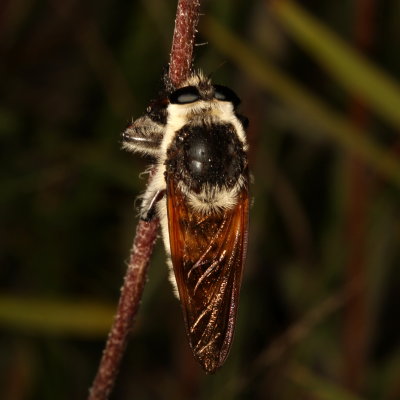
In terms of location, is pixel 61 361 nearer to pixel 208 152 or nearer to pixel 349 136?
pixel 349 136

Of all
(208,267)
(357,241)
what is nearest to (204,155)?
(208,267)

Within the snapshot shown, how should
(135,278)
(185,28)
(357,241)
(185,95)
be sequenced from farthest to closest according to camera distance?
1. (357,241)
2. (185,95)
3. (135,278)
4. (185,28)

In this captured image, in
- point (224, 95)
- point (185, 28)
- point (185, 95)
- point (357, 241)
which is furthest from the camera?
point (357, 241)

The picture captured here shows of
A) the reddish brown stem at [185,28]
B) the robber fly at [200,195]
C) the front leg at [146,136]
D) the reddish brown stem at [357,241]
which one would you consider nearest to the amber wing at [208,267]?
the robber fly at [200,195]

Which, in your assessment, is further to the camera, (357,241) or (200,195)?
(357,241)

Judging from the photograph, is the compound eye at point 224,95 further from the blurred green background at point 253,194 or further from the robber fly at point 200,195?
the blurred green background at point 253,194

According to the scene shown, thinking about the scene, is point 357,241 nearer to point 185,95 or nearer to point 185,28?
point 185,95
